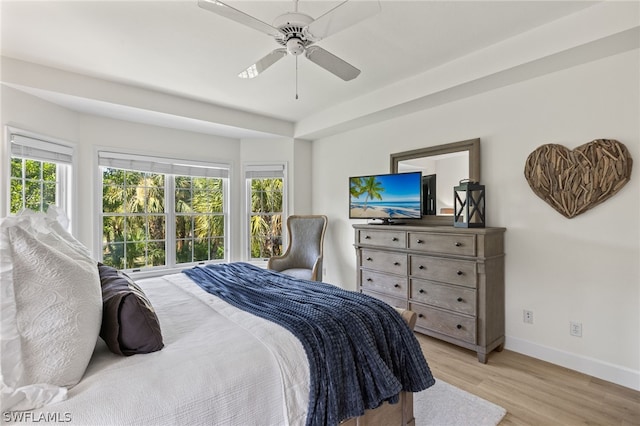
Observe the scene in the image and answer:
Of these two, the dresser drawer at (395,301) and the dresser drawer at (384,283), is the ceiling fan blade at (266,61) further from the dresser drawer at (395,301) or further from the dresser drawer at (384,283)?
the dresser drawer at (395,301)

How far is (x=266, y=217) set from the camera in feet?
16.1

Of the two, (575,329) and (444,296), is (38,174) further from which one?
(575,329)

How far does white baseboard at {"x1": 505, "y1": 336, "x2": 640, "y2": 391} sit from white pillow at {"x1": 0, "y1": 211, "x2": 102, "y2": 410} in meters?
3.22

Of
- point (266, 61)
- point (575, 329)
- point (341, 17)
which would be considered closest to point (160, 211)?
point (266, 61)

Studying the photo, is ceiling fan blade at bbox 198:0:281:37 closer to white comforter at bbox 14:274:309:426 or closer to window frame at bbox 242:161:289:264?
white comforter at bbox 14:274:309:426

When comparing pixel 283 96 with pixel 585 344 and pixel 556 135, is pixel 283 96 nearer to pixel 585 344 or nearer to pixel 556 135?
pixel 556 135

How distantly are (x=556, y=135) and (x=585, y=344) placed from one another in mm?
1724

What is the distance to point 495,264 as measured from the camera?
2.74m

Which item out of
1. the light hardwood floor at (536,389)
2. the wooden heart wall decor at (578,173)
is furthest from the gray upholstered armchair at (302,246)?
the wooden heart wall decor at (578,173)

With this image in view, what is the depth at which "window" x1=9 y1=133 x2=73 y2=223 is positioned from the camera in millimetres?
2918

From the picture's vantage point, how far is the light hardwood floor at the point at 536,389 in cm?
191

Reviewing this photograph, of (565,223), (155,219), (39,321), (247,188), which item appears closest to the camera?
(39,321)

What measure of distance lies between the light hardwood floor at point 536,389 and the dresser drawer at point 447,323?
0.66 feet

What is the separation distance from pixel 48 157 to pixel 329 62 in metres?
3.16
